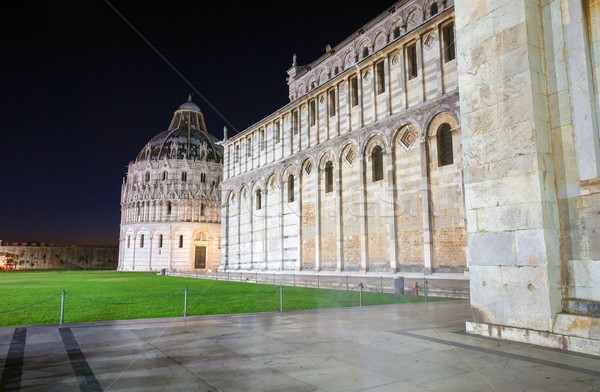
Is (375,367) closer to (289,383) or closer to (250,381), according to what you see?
(289,383)

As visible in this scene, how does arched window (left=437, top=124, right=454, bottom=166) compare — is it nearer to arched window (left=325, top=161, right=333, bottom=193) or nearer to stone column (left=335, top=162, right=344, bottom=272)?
stone column (left=335, top=162, right=344, bottom=272)

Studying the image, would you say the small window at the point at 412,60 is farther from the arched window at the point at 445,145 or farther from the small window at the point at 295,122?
the small window at the point at 295,122

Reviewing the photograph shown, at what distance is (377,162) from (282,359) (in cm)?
1970

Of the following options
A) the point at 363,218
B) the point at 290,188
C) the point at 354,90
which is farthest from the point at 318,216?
the point at 354,90

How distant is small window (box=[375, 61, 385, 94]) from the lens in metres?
24.9

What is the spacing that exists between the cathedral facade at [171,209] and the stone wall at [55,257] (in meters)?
12.6

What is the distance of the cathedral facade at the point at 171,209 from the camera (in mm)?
67688

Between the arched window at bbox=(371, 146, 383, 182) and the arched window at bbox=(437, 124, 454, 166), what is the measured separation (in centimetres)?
409

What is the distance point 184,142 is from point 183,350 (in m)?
71.1

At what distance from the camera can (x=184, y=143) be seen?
73875mm

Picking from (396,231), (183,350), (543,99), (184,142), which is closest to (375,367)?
(183,350)

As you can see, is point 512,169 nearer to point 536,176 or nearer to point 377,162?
point 536,176

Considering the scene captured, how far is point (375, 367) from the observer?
5262 millimetres

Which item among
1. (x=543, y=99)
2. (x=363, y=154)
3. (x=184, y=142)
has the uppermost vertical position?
(x=184, y=142)
